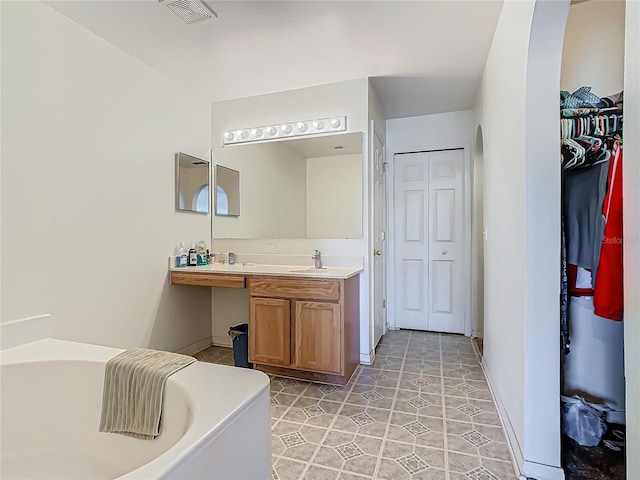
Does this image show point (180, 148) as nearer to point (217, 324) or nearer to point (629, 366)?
point (217, 324)

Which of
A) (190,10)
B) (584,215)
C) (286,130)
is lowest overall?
(584,215)

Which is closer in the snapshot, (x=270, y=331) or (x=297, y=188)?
(x=270, y=331)

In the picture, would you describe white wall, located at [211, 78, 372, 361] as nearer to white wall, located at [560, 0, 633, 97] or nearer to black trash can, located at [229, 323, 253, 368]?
black trash can, located at [229, 323, 253, 368]

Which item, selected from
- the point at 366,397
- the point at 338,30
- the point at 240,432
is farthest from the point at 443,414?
the point at 338,30

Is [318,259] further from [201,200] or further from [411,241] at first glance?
[411,241]

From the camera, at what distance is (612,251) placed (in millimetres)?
1474

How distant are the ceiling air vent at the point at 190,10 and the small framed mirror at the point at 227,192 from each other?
4.64 ft

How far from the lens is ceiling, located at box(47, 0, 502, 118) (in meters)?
1.86

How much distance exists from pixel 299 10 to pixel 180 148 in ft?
5.14

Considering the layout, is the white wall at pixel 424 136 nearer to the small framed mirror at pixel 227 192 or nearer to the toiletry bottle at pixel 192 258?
the small framed mirror at pixel 227 192

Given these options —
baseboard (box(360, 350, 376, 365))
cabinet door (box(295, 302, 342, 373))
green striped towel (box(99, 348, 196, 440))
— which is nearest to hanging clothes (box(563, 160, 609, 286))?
cabinet door (box(295, 302, 342, 373))

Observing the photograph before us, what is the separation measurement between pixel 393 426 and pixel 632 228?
5.40ft

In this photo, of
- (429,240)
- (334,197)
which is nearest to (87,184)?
(334,197)

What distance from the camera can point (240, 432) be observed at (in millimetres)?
991
